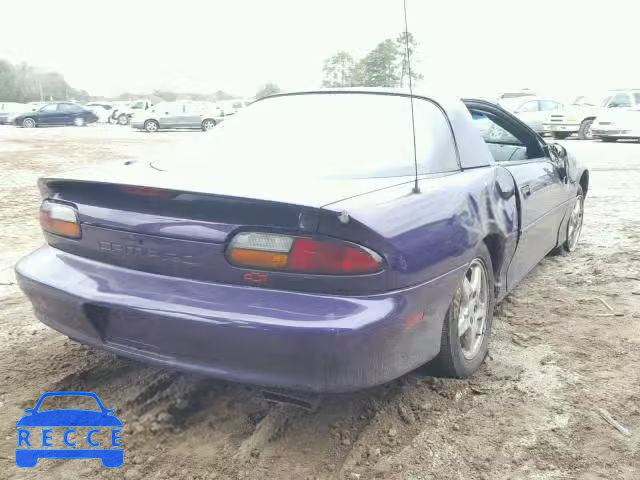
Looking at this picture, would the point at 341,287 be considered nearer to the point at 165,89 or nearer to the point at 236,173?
the point at 236,173

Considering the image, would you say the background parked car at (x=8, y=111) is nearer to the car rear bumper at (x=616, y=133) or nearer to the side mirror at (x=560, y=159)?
the car rear bumper at (x=616, y=133)

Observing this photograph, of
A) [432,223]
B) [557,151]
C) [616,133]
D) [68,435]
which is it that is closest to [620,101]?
[616,133]

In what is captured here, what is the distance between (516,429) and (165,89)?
240ft

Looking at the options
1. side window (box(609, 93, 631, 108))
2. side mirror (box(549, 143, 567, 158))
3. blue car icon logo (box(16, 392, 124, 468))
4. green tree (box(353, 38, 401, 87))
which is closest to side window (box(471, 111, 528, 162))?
side mirror (box(549, 143, 567, 158))

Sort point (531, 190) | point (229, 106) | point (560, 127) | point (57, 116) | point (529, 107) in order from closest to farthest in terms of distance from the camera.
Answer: point (531, 190)
point (560, 127)
point (529, 107)
point (229, 106)
point (57, 116)

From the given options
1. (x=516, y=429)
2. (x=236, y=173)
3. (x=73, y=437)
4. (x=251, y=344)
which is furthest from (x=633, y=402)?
(x=73, y=437)

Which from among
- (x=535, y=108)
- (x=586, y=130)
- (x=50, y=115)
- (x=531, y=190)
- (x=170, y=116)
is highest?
(x=50, y=115)

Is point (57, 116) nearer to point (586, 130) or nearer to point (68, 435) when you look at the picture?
point (586, 130)

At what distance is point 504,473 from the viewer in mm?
2102

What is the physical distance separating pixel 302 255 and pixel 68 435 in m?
1.15

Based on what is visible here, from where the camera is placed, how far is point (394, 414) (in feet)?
8.11

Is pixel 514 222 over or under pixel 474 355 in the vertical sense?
over

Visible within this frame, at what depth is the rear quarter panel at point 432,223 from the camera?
209cm

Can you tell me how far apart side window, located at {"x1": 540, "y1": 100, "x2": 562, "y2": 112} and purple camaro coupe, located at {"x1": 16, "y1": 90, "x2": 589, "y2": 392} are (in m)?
18.3
